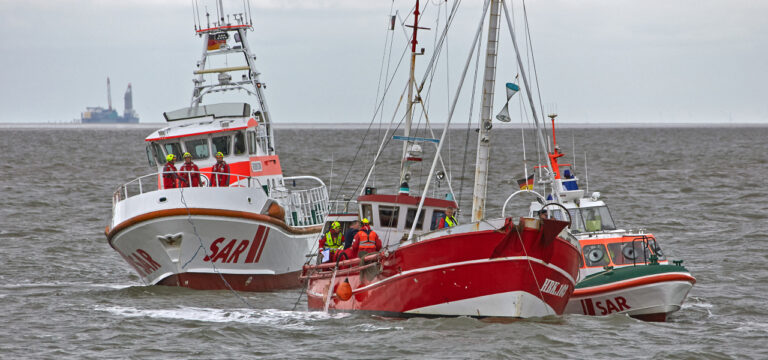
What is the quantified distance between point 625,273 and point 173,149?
11.8 m

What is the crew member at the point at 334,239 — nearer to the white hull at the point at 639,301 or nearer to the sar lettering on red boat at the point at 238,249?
the sar lettering on red boat at the point at 238,249

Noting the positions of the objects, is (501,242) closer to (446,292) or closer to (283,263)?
(446,292)

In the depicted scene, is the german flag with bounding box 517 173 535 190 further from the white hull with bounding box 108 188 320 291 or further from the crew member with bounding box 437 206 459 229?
the white hull with bounding box 108 188 320 291

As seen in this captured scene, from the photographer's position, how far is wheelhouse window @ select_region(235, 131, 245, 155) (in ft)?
83.4

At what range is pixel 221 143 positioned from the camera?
25328mm

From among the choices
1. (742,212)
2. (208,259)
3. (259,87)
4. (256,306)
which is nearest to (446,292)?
(256,306)

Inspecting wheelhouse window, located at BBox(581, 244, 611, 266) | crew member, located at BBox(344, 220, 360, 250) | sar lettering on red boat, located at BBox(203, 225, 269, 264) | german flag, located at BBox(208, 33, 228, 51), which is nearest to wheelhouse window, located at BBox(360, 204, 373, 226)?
crew member, located at BBox(344, 220, 360, 250)

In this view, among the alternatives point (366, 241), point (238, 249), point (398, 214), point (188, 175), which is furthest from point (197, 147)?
point (366, 241)

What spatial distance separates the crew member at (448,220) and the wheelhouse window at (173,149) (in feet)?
25.0

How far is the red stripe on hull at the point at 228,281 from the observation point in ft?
73.7

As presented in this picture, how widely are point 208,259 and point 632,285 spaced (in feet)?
30.3

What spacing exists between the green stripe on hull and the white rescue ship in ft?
24.5

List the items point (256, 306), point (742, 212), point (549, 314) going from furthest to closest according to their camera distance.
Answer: point (742, 212), point (256, 306), point (549, 314)

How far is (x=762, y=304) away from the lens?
→ 21.5 m
